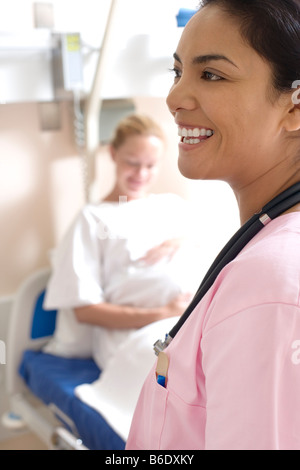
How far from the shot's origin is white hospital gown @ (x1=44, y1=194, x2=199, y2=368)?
6.08 ft

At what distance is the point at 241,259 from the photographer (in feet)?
2.24

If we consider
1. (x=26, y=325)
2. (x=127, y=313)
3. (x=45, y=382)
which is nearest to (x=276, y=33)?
(x=127, y=313)

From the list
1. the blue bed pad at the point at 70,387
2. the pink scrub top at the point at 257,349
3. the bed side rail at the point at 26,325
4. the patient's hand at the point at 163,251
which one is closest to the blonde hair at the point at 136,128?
the patient's hand at the point at 163,251

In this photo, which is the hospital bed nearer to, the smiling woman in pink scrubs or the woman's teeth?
the smiling woman in pink scrubs

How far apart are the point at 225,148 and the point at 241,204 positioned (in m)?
0.13

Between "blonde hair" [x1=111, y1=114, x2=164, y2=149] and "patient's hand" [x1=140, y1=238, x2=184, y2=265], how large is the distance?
380 millimetres

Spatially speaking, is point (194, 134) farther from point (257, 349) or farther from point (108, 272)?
point (108, 272)

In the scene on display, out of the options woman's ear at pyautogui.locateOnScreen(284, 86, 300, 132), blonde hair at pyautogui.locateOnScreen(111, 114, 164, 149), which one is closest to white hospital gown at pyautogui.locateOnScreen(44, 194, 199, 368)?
blonde hair at pyautogui.locateOnScreen(111, 114, 164, 149)

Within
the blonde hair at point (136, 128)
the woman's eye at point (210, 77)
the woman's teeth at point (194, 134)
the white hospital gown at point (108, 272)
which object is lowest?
the white hospital gown at point (108, 272)

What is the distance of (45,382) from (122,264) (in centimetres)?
45

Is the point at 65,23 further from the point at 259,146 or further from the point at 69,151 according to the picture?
the point at 259,146

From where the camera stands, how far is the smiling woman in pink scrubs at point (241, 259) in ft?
1.99

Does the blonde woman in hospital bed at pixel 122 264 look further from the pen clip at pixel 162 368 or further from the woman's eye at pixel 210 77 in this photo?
the woman's eye at pixel 210 77

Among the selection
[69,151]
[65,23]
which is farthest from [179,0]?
[69,151]
